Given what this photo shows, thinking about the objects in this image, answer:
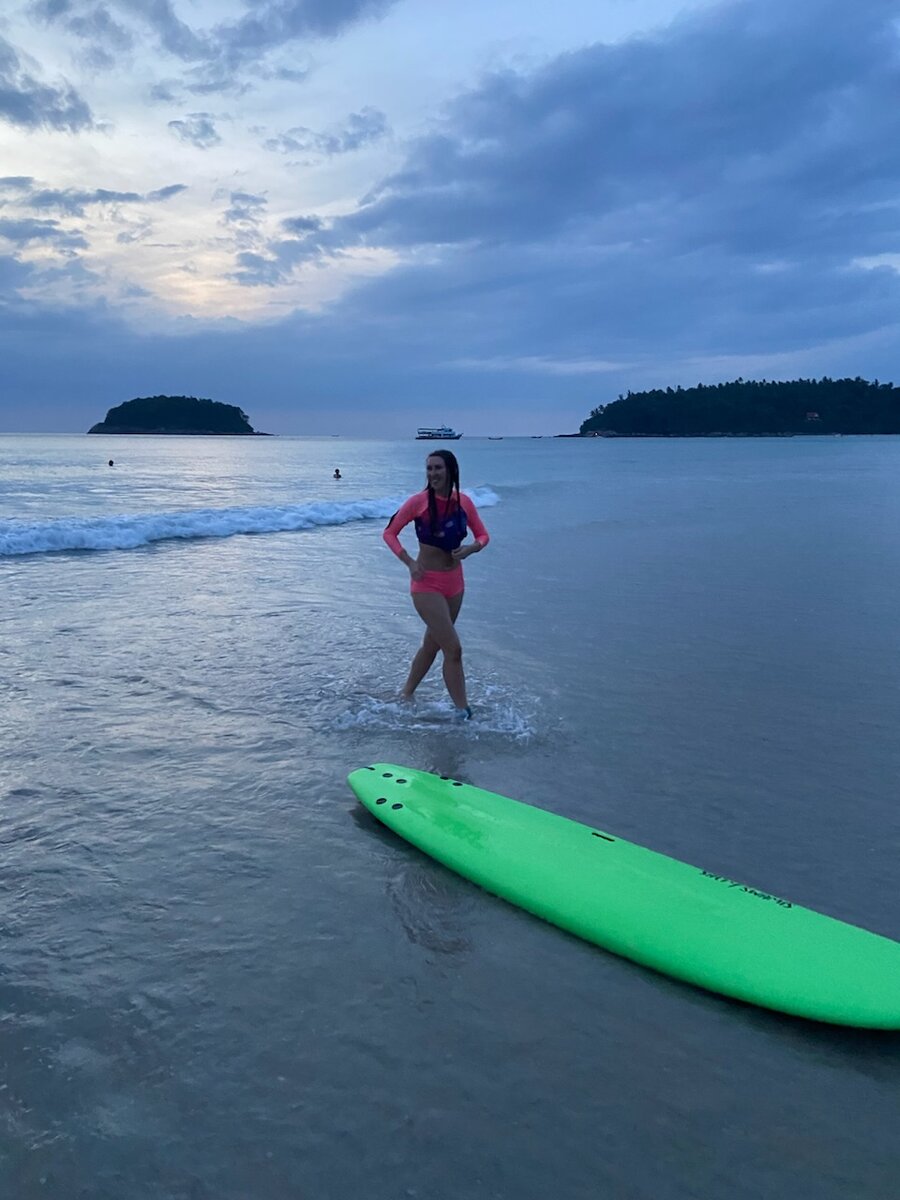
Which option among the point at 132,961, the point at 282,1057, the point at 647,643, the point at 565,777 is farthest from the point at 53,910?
the point at 647,643

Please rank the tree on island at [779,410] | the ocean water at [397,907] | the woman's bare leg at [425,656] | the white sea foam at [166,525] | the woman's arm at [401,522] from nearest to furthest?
the ocean water at [397,907] < the woman's arm at [401,522] < the woman's bare leg at [425,656] < the white sea foam at [166,525] < the tree on island at [779,410]

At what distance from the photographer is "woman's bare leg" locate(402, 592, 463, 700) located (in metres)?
6.73

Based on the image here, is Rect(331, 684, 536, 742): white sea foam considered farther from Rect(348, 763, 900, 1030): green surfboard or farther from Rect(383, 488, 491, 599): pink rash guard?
Rect(348, 763, 900, 1030): green surfboard

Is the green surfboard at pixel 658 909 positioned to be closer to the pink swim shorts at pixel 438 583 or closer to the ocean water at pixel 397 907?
the ocean water at pixel 397 907

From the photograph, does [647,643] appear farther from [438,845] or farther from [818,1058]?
[818,1058]

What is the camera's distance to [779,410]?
163 metres

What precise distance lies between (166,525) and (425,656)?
13.7 m

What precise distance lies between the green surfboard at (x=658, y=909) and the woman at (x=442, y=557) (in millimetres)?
1904

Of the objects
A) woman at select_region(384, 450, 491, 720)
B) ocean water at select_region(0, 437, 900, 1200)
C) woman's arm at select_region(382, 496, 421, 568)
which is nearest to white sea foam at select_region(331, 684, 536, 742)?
ocean water at select_region(0, 437, 900, 1200)

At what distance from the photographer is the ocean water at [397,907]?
8.39 ft

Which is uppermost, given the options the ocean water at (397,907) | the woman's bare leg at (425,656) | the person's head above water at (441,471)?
the person's head above water at (441,471)

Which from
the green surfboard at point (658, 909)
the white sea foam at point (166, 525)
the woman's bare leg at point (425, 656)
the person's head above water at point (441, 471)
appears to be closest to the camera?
the green surfboard at point (658, 909)

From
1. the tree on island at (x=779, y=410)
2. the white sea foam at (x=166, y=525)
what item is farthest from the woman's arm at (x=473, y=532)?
the tree on island at (x=779, y=410)

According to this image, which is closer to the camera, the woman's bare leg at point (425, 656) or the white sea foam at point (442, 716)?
the white sea foam at point (442, 716)
